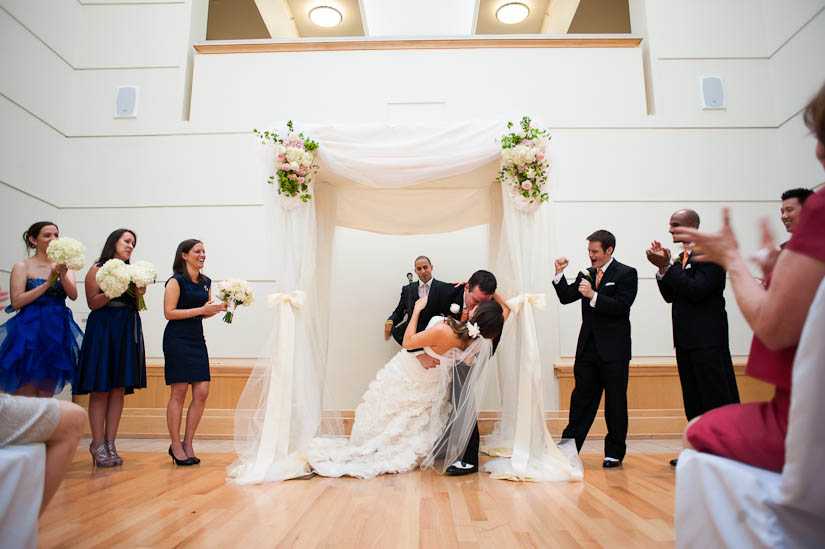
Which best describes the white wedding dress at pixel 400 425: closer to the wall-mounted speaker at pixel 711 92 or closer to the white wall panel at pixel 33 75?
the wall-mounted speaker at pixel 711 92

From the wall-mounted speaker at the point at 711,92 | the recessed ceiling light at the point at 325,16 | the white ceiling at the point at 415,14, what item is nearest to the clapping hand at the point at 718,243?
the wall-mounted speaker at the point at 711,92

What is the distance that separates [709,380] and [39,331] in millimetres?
4373

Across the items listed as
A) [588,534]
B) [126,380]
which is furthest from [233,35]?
[588,534]

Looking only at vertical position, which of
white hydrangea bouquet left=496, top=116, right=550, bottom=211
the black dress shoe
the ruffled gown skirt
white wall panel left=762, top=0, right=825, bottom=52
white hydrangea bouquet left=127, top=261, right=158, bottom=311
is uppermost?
white wall panel left=762, top=0, right=825, bottom=52

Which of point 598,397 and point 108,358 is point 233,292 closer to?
point 108,358

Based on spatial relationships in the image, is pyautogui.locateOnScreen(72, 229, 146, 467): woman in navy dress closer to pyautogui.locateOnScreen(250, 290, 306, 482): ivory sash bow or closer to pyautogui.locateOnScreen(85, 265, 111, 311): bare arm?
pyautogui.locateOnScreen(85, 265, 111, 311): bare arm

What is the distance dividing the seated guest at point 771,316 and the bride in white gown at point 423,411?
206cm

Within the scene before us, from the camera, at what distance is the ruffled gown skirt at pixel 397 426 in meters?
3.30

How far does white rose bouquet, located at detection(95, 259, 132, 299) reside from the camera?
10.9 ft

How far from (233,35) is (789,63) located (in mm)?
7564

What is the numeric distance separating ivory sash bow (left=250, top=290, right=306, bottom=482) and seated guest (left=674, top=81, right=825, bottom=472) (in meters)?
2.59

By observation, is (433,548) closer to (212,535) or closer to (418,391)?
(212,535)

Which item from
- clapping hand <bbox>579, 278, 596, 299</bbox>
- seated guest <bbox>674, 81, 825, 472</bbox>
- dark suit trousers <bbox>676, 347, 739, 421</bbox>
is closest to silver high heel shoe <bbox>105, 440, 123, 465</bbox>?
clapping hand <bbox>579, 278, 596, 299</bbox>

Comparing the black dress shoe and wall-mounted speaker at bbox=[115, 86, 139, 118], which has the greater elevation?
wall-mounted speaker at bbox=[115, 86, 139, 118]
